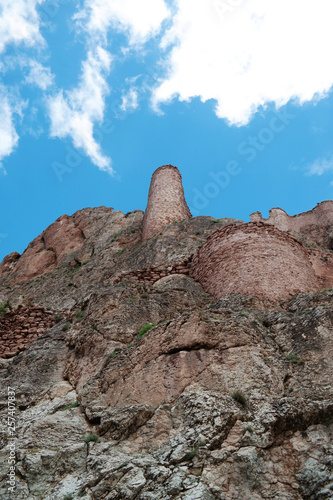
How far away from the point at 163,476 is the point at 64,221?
3099 cm

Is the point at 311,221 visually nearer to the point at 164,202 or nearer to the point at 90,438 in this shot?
the point at 164,202

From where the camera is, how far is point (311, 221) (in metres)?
39.8

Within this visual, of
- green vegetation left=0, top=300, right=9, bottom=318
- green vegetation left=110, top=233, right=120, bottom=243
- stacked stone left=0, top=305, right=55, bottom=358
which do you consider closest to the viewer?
stacked stone left=0, top=305, right=55, bottom=358

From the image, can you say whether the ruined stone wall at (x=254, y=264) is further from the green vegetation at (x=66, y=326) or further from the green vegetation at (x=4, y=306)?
the green vegetation at (x=4, y=306)

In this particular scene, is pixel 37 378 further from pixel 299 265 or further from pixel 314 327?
pixel 299 265

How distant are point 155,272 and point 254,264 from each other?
488 centimetres

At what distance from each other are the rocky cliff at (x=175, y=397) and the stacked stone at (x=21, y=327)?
84 millimetres

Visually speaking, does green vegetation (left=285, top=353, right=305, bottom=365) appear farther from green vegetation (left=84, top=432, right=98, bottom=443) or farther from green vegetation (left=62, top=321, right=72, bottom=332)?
green vegetation (left=62, top=321, right=72, bottom=332)

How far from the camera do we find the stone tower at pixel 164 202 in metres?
26.8

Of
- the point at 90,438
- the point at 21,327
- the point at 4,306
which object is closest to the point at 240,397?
the point at 90,438

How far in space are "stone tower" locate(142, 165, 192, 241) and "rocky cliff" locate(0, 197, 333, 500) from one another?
38.8 ft

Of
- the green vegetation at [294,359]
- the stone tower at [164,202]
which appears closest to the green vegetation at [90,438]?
the green vegetation at [294,359]

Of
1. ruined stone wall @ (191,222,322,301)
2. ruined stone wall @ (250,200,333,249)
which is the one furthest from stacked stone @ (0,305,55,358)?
ruined stone wall @ (250,200,333,249)

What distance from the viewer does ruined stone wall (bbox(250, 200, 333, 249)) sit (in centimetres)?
3716
